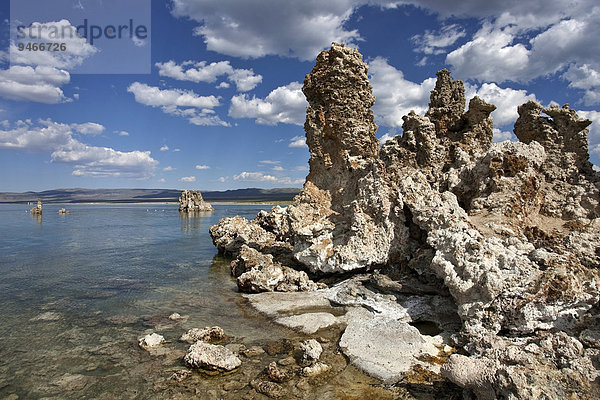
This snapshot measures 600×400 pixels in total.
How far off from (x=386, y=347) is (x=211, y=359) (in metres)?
4.39

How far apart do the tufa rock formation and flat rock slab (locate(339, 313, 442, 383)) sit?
0.09m

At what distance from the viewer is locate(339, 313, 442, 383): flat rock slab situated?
790 centimetres

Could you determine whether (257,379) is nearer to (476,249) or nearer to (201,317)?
(201,317)

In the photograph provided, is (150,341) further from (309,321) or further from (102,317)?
(309,321)

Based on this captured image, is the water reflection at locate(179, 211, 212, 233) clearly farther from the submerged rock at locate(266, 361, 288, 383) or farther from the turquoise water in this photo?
the submerged rock at locate(266, 361, 288, 383)

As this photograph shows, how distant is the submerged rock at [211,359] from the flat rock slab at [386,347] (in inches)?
114

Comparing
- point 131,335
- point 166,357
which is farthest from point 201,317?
point 166,357

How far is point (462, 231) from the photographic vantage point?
10734 millimetres

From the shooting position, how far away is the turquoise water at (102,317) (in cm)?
808

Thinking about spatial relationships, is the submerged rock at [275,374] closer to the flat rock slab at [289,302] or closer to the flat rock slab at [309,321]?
the flat rock slab at [309,321]

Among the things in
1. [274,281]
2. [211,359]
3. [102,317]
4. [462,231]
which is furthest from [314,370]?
[102,317]

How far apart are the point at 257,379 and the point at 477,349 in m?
5.03

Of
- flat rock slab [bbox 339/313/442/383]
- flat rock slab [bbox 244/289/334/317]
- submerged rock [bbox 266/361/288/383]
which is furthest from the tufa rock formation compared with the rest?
submerged rock [bbox 266/361/288/383]

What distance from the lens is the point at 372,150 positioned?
60.3 ft
